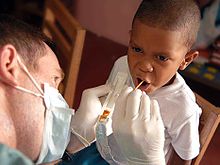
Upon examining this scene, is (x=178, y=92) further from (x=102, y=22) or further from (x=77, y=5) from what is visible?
(x=77, y=5)

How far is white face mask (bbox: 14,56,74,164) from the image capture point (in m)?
0.81

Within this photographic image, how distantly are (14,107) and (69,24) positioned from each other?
2.56 ft

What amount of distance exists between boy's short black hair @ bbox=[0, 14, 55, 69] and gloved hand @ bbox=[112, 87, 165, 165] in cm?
24

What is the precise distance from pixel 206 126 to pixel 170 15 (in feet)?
1.19

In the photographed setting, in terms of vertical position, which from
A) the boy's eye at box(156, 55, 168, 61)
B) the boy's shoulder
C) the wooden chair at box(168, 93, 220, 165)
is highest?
the boy's eye at box(156, 55, 168, 61)

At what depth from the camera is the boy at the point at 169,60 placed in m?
0.94

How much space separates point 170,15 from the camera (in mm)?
935

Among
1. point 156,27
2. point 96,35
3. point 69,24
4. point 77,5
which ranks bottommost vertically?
point 96,35

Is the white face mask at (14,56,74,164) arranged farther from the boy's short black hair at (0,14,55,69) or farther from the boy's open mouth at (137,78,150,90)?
the boy's open mouth at (137,78,150,90)

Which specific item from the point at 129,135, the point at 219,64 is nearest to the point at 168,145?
the point at 129,135

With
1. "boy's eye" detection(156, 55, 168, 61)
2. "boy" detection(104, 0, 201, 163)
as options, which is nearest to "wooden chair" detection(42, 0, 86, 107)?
"boy" detection(104, 0, 201, 163)

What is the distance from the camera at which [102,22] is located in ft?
8.88

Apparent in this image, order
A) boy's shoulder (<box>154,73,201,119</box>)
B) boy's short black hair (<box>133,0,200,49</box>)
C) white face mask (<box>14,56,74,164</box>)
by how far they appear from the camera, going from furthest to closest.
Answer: boy's shoulder (<box>154,73,201,119</box>), boy's short black hair (<box>133,0,200,49</box>), white face mask (<box>14,56,74,164</box>)

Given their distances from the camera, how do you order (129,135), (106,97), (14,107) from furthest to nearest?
(106,97)
(129,135)
(14,107)
